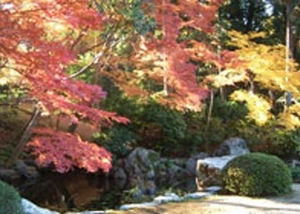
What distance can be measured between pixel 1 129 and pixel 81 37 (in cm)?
447

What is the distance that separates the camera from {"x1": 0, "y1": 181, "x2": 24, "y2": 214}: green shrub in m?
4.94

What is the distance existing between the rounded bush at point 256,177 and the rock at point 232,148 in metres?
4.30

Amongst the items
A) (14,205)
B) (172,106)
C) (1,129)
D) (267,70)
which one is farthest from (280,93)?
(14,205)

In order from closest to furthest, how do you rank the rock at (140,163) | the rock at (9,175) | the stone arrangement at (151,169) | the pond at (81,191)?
the pond at (81,191), the stone arrangement at (151,169), the rock at (9,175), the rock at (140,163)

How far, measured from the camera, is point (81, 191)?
1067 centimetres

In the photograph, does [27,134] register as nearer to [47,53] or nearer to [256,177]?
[47,53]

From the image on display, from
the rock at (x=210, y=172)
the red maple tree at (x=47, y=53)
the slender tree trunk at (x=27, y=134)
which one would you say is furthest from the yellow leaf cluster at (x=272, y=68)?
the red maple tree at (x=47, y=53)

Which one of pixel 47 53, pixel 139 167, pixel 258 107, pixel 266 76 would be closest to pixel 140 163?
pixel 139 167

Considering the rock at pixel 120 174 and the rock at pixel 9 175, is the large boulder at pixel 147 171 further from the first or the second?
the rock at pixel 9 175

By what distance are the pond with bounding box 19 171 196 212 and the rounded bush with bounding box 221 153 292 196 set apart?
1.36 meters

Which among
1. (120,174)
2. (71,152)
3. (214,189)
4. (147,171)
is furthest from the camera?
(120,174)

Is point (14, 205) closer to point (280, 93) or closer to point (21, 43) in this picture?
point (21, 43)

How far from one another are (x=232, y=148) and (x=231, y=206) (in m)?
5.68

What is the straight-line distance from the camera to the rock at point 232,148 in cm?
1231
